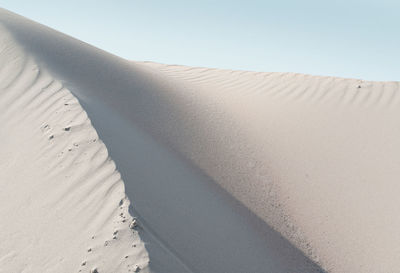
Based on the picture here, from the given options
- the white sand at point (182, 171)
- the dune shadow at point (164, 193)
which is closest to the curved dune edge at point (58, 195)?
the white sand at point (182, 171)

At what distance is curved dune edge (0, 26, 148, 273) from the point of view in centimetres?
288

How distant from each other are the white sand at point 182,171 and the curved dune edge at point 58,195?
0.04 feet

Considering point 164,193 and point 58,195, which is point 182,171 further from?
point 58,195

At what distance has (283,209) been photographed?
4719mm

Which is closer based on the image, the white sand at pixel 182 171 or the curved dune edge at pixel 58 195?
the curved dune edge at pixel 58 195

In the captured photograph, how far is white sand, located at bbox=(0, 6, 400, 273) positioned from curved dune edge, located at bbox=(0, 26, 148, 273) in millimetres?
13

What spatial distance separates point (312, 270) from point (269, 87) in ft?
18.1

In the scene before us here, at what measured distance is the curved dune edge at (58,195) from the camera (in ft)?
9.44

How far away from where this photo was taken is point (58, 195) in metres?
3.49

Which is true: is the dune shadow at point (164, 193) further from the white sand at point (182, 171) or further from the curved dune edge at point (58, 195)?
the curved dune edge at point (58, 195)

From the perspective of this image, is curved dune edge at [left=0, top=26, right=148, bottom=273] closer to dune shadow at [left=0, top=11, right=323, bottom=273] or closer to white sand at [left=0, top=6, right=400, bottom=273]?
white sand at [left=0, top=6, right=400, bottom=273]

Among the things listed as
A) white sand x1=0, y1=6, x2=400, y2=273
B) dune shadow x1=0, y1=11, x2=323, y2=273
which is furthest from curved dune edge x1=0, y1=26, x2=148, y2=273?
dune shadow x1=0, y1=11, x2=323, y2=273

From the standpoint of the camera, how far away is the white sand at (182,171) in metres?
3.25

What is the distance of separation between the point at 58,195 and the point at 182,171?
4.82 ft
